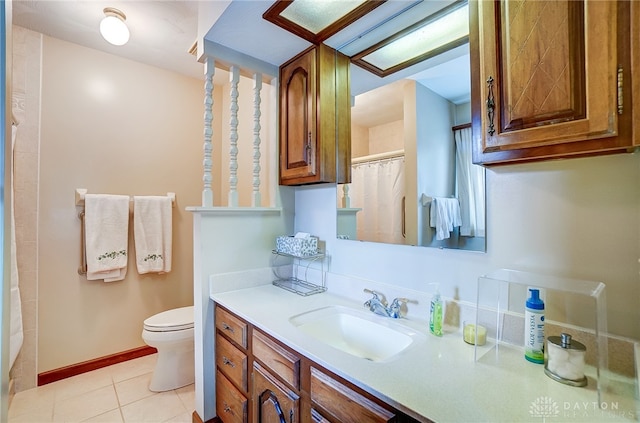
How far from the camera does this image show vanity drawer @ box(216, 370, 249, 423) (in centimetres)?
132

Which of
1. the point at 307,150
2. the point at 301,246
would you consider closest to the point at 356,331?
the point at 301,246

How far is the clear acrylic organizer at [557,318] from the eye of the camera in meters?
0.72

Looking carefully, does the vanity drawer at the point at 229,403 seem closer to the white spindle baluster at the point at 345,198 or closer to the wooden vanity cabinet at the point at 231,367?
the wooden vanity cabinet at the point at 231,367

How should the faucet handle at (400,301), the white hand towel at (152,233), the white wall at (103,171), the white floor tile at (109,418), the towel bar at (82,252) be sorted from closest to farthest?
1. the faucet handle at (400,301)
2. the white floor tile at (109,418)
3. the white wall at (103,171)
4. the towel bar at (82,252)
5. the white hand towel at (152,233)

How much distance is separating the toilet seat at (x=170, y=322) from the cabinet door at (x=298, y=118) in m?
1.28

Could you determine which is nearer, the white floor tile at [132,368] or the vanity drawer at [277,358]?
the vanity drawer at [277,358]

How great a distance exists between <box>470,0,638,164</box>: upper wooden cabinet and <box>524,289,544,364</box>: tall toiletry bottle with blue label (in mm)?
426

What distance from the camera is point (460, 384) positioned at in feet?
2.41

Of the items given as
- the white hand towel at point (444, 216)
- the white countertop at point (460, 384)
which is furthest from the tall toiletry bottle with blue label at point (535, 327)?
the white hand towel at point (444, 216)

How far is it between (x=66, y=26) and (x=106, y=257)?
1.68m

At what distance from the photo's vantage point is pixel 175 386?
79.5 inches

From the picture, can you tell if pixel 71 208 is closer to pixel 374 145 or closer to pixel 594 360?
pixel 374 145

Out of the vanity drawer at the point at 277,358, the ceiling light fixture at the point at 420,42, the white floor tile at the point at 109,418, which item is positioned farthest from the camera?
the white floor tile at the point at 109,418

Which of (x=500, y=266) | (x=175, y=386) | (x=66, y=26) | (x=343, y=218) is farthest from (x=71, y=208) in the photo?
(x=500, y=266)
